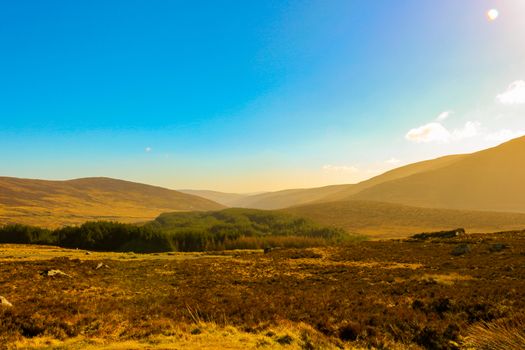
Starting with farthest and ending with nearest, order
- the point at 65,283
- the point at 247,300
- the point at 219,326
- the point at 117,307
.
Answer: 1. the point at 65,283
2. the point at 247,300
3. the point at 117,307
4. the point at 219,326

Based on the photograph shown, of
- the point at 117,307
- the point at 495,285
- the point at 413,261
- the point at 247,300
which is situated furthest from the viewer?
the point at 413,261

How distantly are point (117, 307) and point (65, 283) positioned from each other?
1117 centimetres

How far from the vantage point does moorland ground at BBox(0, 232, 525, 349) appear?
12.2 m

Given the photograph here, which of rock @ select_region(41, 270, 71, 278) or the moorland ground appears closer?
the moorland ground

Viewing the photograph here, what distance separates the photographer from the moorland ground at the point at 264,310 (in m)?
12.2

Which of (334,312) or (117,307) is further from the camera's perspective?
(117,307)

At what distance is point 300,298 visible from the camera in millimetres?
20953

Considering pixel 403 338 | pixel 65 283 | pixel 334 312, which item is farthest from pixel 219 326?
pixel 65 283

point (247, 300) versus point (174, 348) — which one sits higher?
point (174, 348)

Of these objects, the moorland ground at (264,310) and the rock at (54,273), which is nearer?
the moorland ground at (264,310)

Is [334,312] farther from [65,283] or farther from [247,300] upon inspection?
[65,283]

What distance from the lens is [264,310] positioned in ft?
56.6

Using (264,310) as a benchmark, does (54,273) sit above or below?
below

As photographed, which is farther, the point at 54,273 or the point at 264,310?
the point at 54,273
